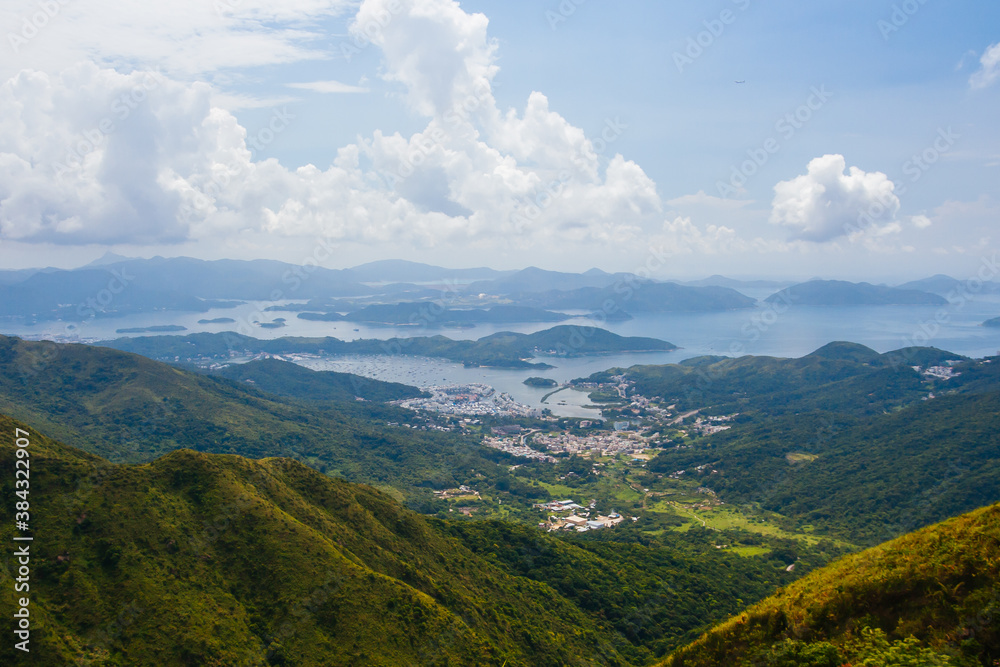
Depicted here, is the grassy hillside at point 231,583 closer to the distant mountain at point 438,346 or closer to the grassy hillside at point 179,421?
the grassy hillside at point 179,421

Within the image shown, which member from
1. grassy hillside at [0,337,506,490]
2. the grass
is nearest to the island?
grassy hillside at [0,337,506,490]

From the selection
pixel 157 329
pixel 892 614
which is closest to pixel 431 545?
pixel 892 614

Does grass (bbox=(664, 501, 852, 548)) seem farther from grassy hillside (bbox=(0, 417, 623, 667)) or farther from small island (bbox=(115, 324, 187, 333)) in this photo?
small island (bbox=(115, 324, 187, 333))

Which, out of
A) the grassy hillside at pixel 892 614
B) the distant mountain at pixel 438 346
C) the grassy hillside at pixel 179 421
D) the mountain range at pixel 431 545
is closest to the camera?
the grassy hillside at pixel 892 614

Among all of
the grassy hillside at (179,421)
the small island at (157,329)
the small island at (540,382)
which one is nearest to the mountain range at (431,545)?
the grassy hillside at (179,421)

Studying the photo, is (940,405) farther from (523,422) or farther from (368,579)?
(368,579)

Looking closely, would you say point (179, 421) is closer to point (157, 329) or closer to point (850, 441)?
point (850, 441)
